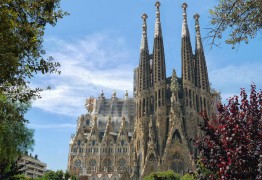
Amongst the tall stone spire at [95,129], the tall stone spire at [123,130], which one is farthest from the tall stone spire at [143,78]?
the tall stone spire at [95,129]

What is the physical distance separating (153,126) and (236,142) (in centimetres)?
5383

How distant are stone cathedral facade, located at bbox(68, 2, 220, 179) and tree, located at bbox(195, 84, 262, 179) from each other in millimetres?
44243

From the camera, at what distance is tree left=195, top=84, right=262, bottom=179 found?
10422 mm

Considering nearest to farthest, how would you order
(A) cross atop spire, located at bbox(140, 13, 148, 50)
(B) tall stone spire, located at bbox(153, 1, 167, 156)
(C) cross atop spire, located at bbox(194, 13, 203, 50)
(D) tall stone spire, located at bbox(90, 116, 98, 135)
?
(B) tall stone spire, located at bbox(153, 1, 167, 156) → (C) cross atop spire, located at bbox(194, 13, 203, 50) → (A) cross atop spire, located at bbox(140, 13, 148, 50) → (D) tall stone spire, located at bbox(90, 116, 98, 135)

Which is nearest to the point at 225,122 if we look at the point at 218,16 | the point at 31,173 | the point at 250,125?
the point at 250,125

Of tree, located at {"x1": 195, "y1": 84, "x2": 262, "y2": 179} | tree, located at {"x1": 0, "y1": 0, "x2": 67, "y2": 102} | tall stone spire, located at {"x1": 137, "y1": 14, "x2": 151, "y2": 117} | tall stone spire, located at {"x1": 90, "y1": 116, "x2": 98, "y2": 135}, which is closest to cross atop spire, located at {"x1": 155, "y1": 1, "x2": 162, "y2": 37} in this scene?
tall stone spire, located at {"x1": 137, "y1": 14, "x2": 151, "y2": 117}

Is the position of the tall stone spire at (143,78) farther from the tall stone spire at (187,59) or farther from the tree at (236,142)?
the tree at (236,142)

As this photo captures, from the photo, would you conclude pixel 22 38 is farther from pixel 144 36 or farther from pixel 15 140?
pixel 144 36

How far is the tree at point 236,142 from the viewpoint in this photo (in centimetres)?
1042

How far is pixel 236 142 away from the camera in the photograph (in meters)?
11.1

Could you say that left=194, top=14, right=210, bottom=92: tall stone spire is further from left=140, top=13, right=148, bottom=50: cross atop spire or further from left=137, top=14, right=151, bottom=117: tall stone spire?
left=140, top=13, right=148, bottom=50: cross atop spire

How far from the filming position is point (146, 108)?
222 ft

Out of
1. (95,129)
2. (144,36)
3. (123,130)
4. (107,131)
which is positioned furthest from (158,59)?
(95,129)

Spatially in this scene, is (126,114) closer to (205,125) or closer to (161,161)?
(161,161)
